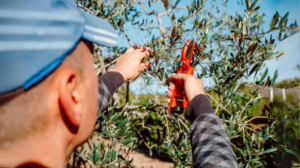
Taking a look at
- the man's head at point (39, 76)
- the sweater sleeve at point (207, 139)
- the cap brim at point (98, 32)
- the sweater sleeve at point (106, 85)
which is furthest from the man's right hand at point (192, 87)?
the man's head at point (39, 76)

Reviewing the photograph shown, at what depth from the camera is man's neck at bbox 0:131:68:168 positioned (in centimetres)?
60

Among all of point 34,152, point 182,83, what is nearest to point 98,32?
point 34,152

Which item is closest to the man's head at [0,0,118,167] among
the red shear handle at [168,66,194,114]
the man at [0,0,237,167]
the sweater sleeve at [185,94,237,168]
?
the man at [0,0,237,167]

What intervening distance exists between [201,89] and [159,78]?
747 mm

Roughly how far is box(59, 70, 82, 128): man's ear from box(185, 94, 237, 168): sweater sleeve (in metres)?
0.69

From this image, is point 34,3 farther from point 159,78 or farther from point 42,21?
point 159,78

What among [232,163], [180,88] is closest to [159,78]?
[180,88]

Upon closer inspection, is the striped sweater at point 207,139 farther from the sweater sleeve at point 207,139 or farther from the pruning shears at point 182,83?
the pruning shears at point 182,83

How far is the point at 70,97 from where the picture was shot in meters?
0.66

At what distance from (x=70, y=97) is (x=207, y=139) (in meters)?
0.78

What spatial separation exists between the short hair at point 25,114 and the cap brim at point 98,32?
0.22 m

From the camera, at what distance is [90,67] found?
0.79 meters

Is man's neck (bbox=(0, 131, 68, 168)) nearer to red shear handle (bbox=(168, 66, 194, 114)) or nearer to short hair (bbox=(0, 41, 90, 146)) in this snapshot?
short hair (bbox=(0, 41, 90, 146))

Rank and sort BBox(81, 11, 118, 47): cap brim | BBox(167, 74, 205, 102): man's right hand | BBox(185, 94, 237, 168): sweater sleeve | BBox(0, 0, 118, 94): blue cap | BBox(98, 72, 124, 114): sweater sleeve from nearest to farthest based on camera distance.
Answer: BBox(0, 0, 118, 94): blue cap, BBox(81, 11, 118, 47): cap brim, BBox(185, 94, 237, 168): sweater sleeve, BBox(167, 74, 205, 102): man's right hand, BBox(98, 72, 124, 114): sweater sleeve
